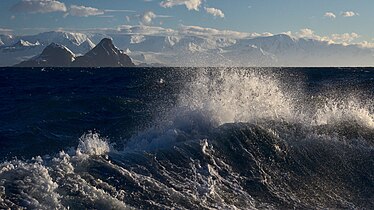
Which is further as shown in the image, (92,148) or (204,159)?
(204,159)

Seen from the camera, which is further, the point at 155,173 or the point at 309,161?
the point at 309,161

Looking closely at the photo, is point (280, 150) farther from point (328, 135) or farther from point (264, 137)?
point (328, 135)

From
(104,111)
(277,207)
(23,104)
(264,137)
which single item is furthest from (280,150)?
(23,104)

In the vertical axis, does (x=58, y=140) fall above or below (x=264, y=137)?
below

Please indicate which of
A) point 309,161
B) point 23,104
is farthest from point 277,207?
point 23,104

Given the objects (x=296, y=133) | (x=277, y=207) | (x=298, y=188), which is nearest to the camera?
(x=277, y=207)

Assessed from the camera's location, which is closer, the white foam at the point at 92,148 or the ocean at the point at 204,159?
the ocean at the point at 204,159

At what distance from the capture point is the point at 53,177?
33.1ft

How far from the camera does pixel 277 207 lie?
11.1m

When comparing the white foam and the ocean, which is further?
the white foam

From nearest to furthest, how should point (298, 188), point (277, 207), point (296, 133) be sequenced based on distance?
1. point (277, 207)
2. point (298, 188)
3. point (296, 133)

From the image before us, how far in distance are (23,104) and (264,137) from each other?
18.3m

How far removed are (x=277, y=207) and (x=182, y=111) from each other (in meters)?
7.65

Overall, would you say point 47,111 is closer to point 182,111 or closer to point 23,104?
point 23,104
